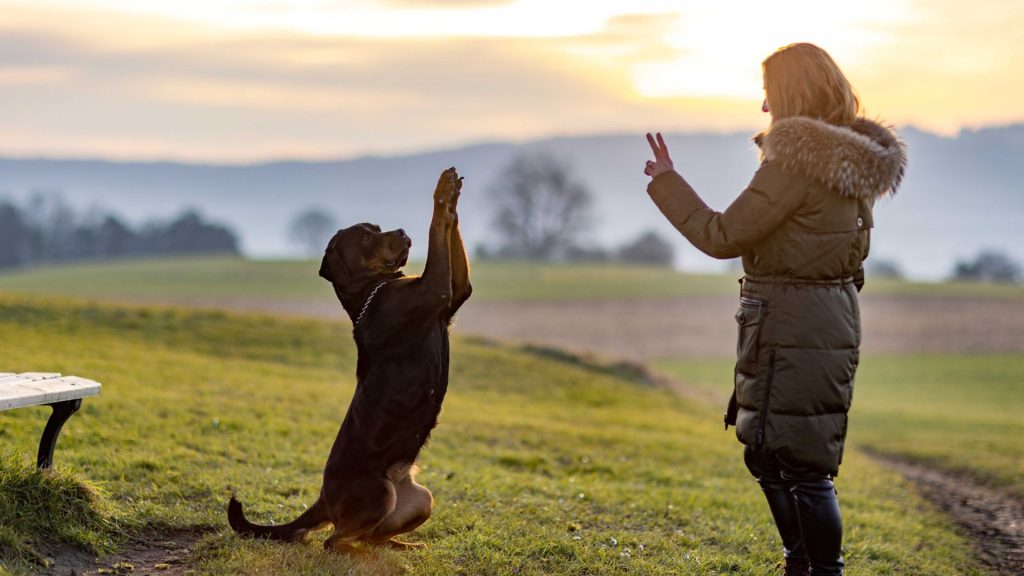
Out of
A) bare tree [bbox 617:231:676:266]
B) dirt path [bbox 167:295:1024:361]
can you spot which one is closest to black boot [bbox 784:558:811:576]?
dirt path [bbox 167:295:1024:361]

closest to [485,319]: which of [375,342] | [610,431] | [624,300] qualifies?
[624,300]

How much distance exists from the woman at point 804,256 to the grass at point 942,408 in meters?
7.87

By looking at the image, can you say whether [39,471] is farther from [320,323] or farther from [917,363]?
[917,363]

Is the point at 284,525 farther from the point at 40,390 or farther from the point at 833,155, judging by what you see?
the point at 833,155

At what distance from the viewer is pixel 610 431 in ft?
49.0

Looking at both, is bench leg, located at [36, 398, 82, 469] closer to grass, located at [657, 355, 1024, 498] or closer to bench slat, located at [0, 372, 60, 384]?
bench slat, located at [0, 372, 60, 384]

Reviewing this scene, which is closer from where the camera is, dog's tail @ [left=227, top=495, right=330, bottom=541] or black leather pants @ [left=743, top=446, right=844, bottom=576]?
black leather pants @ [left=743, top=446, right=844, bottom=576]

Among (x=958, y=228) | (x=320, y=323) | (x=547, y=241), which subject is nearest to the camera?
(x=320, y=323)

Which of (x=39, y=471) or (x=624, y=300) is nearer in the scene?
(x=39, y=471)

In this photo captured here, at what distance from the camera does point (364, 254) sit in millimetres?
5262

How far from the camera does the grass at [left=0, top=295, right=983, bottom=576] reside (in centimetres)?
597

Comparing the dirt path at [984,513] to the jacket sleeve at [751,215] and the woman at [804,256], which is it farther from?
the jacket sleeve at [751,215]

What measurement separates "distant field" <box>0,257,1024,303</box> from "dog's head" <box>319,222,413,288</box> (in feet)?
146

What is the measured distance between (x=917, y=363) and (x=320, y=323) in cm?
2407
